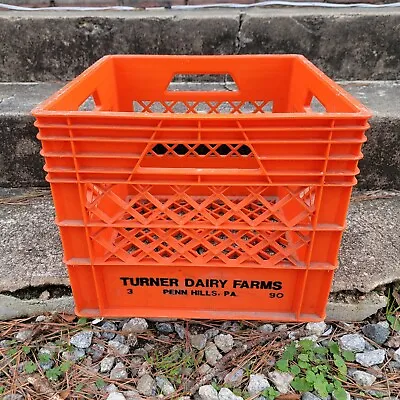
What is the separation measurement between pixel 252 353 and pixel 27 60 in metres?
1.94

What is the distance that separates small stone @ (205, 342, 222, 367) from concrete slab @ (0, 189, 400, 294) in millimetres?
489

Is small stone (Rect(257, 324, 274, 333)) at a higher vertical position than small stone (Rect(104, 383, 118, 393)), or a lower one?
higher

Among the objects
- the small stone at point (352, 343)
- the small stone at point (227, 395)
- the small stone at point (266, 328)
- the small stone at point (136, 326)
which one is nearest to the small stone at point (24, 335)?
the small stone at point (136, 326)

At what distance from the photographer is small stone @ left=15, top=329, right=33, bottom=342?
1.55 metres

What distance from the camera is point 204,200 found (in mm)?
1479

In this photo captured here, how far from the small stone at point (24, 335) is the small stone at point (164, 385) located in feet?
1.60

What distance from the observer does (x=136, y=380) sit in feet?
4.66

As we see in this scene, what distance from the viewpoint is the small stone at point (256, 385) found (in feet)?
4.55

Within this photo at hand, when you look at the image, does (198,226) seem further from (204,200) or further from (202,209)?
(204,200)

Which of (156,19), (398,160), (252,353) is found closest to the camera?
(252,353)

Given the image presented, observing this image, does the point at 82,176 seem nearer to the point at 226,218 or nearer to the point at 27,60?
the point at 226,218

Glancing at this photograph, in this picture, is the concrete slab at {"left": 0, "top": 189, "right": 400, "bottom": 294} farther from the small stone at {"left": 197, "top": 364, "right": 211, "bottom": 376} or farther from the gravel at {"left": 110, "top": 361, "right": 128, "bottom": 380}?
the small stone at {"left": 197, "top": 364, "right": 211, "bottom": 376}

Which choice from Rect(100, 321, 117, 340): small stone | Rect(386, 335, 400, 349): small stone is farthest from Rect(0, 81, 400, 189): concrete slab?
Rect(100, 321, 117, 340): small stone

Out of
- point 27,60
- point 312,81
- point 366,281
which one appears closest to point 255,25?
point 312,81
